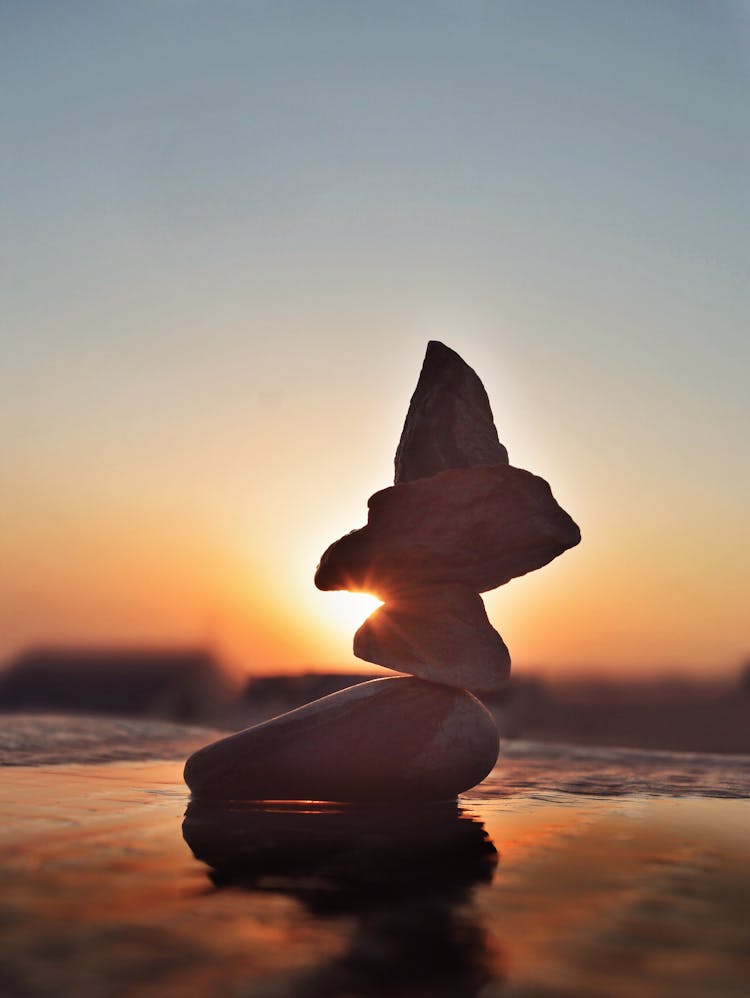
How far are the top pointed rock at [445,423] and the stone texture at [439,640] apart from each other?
3.64ft

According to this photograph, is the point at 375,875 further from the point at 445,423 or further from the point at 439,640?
the point at 445,423

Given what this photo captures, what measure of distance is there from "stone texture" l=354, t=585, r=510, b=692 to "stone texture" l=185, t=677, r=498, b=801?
0.91 feet

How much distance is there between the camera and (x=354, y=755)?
21.1 ft

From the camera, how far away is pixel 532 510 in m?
6.57

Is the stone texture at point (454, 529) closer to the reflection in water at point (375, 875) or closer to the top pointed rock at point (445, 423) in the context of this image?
the top pointed rock at point (445, 423)

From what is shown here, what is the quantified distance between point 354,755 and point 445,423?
290cm

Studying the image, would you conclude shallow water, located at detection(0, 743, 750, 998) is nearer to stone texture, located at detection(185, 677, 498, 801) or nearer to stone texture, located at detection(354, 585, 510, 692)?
stone texture, located at detection(185, 677, 498, 801)

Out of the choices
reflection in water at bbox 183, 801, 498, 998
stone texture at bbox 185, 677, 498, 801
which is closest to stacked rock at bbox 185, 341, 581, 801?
stone texture at bbox 185, 677, 498, 801

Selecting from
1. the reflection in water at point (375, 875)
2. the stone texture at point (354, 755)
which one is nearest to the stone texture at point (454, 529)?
the stone texture at point (354, 755)

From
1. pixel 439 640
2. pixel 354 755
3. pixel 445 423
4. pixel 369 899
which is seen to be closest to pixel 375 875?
pixel 369 899

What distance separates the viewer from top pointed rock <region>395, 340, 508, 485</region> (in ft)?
22.9

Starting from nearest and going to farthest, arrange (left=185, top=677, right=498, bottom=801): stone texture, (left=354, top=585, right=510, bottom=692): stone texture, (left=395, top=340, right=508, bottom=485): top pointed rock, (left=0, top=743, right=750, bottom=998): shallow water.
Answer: (left=0, top=743, right=750, bottom=998): shallow water → (left=185, top=677, right=498, bottom=801): stone texture → (left=354, top=585, right=510, bottom=692): stone texture → (left=395, top=340, right=508, bottom=485): top pointed rock

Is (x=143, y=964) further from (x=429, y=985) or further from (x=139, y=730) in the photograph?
(x=139, y=730)

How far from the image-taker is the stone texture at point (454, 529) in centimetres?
649
